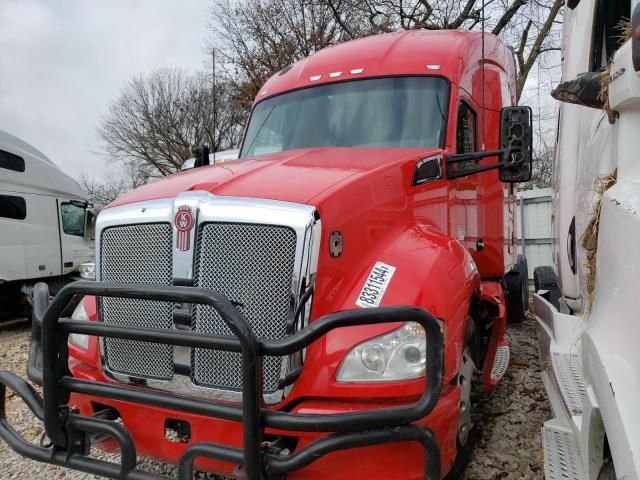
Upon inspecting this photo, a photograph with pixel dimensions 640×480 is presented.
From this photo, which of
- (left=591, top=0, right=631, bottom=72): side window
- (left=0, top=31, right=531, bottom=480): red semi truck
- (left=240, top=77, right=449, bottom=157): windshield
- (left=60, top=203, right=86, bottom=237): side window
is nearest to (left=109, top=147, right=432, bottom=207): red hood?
(left=0, top=31, right=531, bottom=480): red semi truck

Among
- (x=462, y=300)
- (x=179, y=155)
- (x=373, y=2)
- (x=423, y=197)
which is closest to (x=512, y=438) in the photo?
(x=462, y=300)

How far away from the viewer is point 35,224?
32.3 ft

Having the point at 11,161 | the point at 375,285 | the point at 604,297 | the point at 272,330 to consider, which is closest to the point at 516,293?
the point at 375,285

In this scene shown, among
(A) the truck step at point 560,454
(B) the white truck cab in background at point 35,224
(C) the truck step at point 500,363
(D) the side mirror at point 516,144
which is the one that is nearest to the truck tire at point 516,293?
(C) the truck step at point 500,363

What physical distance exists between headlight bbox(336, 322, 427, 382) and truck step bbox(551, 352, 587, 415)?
703mm

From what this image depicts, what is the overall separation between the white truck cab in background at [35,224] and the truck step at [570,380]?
9.32 metres

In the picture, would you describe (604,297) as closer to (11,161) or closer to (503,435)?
(503,435)

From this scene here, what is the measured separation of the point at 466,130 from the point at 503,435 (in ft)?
7.54

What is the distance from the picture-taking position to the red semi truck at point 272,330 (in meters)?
1.92

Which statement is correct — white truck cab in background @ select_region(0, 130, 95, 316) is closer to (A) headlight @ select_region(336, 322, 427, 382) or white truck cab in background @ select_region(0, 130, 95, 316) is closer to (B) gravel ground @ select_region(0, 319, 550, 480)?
(B) gravel ground @ select_region(0, 319, 550, 480)

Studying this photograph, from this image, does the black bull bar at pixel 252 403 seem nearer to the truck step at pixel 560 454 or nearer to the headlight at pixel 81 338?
the headlight at pixel 81 338

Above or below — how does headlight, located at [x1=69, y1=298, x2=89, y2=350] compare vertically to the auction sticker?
below

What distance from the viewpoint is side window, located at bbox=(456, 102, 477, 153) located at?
3.82 metres

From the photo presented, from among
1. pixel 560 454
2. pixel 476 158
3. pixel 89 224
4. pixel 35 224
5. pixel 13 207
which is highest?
pixel 476 158
